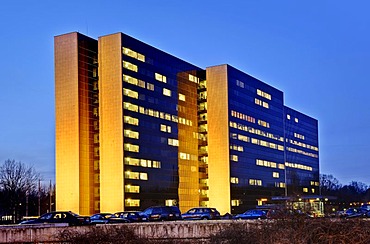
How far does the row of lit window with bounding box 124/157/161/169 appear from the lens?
107 metres

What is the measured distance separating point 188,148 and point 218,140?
804 cm

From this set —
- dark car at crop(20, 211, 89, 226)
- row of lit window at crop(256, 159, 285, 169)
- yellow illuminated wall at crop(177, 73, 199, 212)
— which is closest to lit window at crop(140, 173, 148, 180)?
yellow illuminated wall at crop(177, 73, 199, 212)

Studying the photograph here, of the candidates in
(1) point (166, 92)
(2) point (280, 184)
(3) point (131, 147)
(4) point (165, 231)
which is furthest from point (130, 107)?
(4) point (165, 231)

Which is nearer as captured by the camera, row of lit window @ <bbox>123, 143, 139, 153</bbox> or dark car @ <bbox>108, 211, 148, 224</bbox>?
dark car @ <bbox>108, 211, 148, 224</bbox>

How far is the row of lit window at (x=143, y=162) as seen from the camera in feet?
351

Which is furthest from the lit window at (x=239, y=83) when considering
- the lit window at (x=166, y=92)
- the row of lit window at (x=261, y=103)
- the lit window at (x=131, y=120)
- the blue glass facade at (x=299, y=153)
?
the lit window at (x=131, y=120)

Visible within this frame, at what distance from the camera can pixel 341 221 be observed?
601 inches

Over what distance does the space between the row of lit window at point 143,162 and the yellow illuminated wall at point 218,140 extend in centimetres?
2042

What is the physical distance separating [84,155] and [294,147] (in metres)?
90.0

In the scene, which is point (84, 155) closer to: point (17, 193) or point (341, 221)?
point (17, 193)

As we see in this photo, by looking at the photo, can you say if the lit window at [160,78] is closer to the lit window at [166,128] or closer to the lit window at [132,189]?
the lit window at [166,128]

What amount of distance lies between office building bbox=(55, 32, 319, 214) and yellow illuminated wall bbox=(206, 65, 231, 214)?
0.24 metres

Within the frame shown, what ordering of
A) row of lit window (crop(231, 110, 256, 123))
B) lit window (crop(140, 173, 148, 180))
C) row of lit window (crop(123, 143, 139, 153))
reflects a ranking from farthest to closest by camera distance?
1. row of lit window (crop(231, 110, 256, 123))
2. lit window (crop(140, 173, 148, 180))
3. row of lit window (crop(123, 143, 139, 153))

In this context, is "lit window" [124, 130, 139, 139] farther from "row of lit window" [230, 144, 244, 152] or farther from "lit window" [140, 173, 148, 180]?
"row of lit window" [230, 144, 244, 152]
